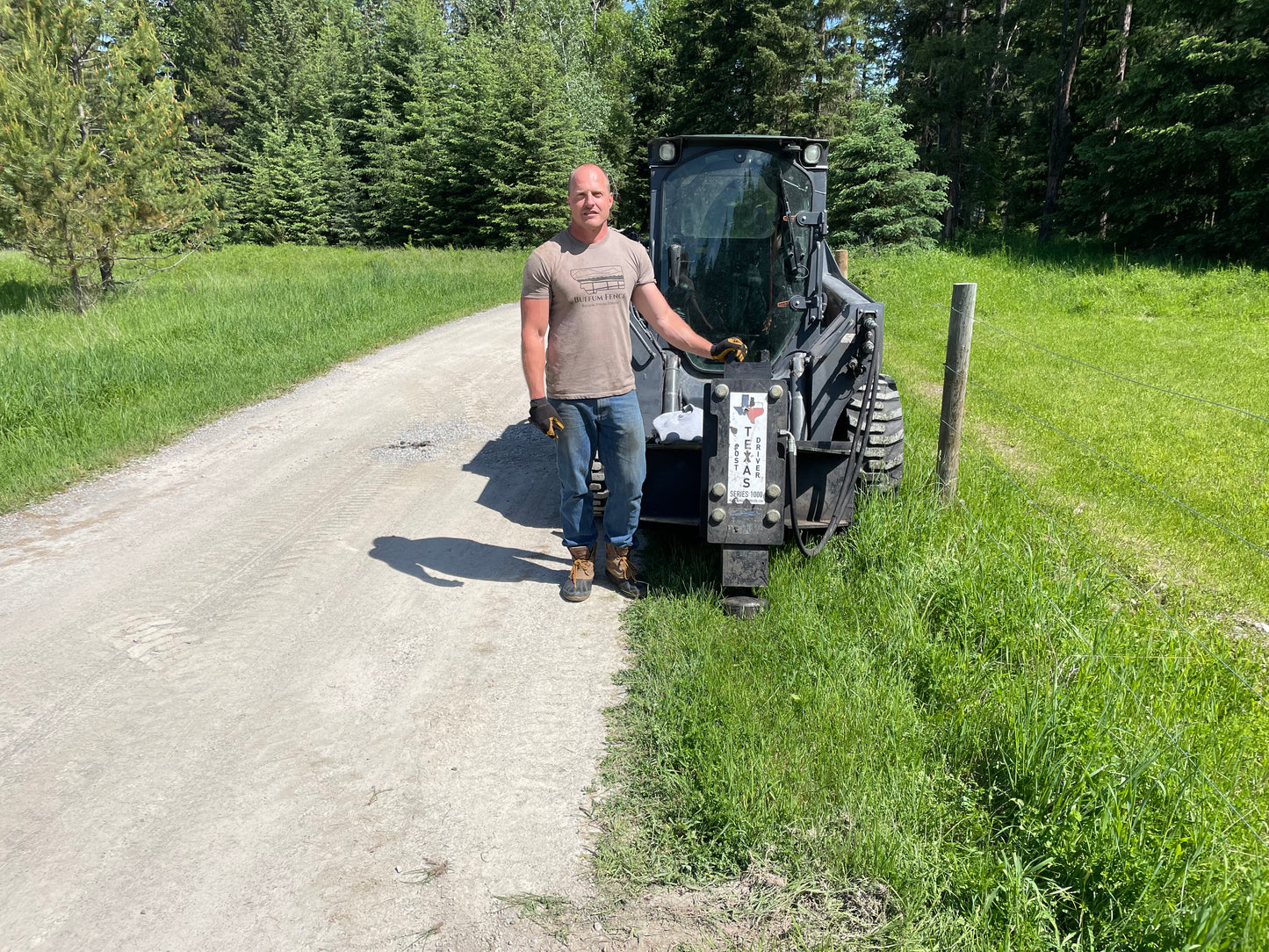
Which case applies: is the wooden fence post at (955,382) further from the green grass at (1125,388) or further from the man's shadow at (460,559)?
the man's shadow at (460,559)

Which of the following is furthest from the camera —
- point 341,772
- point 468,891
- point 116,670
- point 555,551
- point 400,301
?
point 400,301

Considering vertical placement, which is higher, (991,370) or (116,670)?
(991,370)

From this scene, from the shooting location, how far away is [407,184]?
34.9 m

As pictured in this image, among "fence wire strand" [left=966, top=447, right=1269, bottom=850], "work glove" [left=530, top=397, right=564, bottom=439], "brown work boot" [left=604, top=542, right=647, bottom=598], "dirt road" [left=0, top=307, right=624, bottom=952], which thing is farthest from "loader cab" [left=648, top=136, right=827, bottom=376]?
"fence wire strand" [left=966, top=447, right=1269, bottom=850]

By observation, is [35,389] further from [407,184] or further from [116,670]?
[407,184]

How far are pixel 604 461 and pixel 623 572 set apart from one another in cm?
67

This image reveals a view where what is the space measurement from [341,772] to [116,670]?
1490 mm

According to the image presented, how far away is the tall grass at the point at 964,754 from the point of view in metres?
2.39

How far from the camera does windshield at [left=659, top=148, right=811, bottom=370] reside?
5.90 metres

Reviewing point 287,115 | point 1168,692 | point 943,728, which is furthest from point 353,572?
A: point 287,115

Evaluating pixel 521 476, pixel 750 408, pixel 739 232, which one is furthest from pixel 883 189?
pixel 750 408

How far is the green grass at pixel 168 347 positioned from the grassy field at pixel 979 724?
527 centimetres

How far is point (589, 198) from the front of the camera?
13.6 ft

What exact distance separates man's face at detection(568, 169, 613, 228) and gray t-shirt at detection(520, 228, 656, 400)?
0.48 ft
